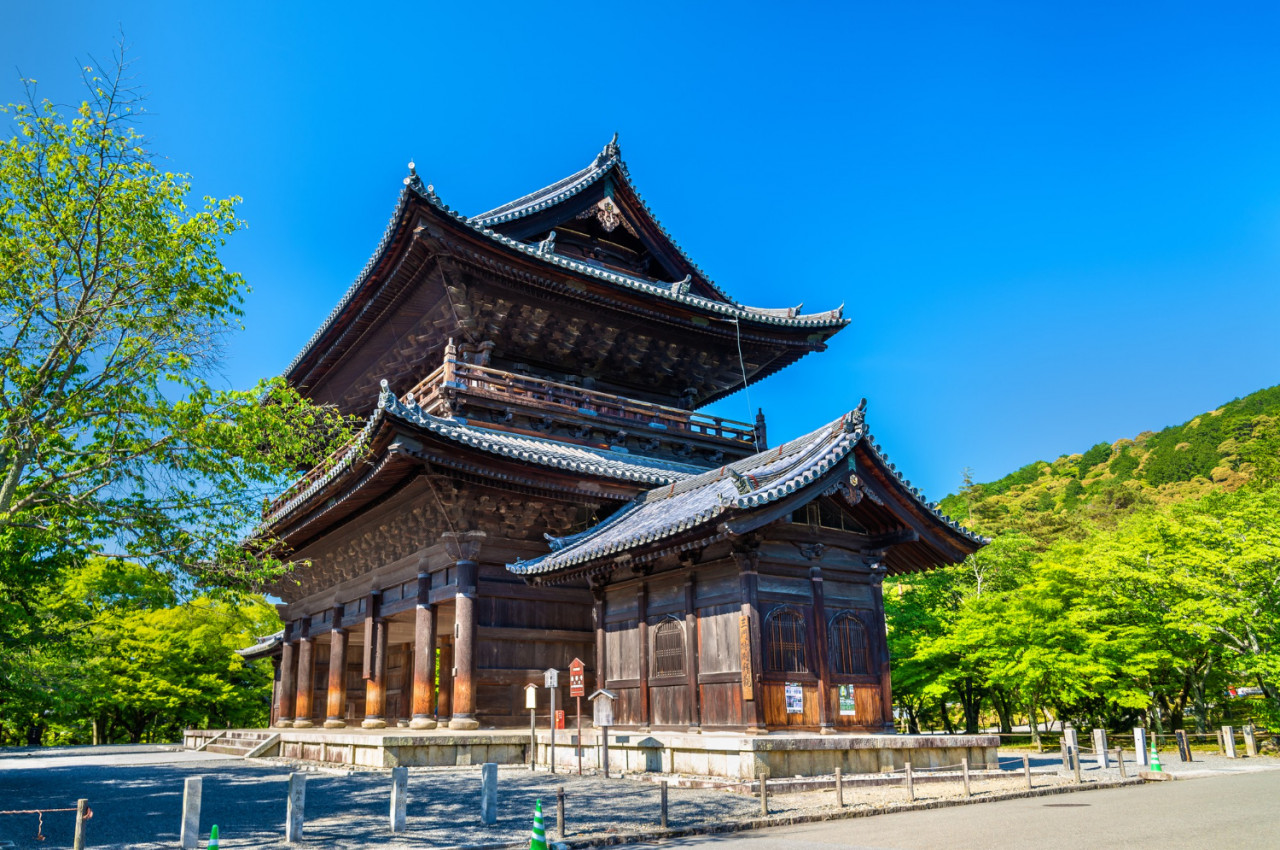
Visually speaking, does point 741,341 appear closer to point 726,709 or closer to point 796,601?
point 796,601

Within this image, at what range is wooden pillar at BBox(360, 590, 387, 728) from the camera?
21.6 metres

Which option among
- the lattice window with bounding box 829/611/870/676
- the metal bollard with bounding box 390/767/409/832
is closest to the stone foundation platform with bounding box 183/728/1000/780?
the lattice window with bounding box 829/611/870/676

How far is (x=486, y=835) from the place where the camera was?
9.84m

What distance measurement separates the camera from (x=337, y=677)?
24516 millimetres

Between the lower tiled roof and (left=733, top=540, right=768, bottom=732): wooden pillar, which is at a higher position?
the lower tiled roof

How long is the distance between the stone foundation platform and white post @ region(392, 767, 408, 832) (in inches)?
201

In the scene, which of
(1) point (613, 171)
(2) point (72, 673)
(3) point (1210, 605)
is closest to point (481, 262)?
(1) point (613, 171)

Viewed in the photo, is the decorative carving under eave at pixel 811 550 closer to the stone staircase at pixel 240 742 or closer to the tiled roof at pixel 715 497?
the tiled roof at pixel 715 497

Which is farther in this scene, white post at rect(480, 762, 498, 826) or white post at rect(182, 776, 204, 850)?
white post at rect(480, 762, 498, 826)

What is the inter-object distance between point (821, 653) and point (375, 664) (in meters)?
12.6

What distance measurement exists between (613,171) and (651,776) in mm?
18070

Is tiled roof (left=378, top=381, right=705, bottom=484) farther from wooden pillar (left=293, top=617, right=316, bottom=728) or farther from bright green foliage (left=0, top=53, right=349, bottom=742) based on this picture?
wooden pillar (left=293, top=617, right=316, bottom=728)

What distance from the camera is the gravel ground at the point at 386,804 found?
10.0 m

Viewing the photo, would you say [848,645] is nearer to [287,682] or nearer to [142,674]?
[287,682]
